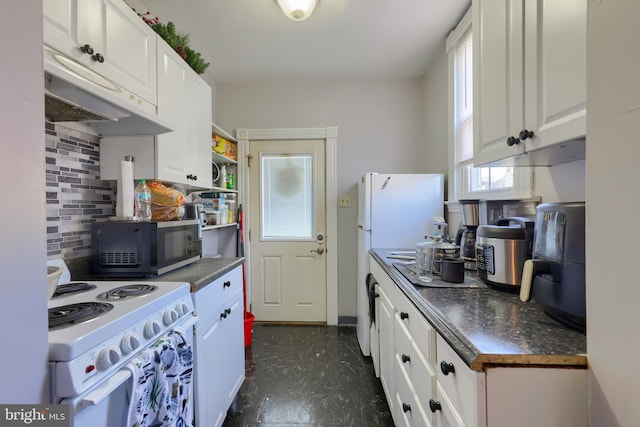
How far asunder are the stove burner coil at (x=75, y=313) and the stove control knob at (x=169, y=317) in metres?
0.17

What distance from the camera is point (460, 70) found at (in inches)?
84.3

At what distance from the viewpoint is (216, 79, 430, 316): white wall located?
2883mm

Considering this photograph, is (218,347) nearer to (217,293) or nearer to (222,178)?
(217,293)

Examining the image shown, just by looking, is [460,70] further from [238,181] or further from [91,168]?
[91,168]

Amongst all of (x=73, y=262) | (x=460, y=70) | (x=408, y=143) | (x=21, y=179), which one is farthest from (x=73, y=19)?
(x=408, y=143)

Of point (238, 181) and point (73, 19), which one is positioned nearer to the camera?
point (73, 19)

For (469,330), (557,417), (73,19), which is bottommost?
(557,417)

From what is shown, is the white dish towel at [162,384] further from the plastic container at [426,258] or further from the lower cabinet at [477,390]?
the plastic container at [426,258]

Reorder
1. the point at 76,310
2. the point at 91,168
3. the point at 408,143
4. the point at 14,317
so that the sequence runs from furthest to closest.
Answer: the point at 408,143 < the point at 91,168 < the point at 76,310 < the point at 14,317

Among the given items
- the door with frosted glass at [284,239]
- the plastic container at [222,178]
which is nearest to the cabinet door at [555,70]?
the door with frosted glass at [284,239]

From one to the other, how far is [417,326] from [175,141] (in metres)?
1.63

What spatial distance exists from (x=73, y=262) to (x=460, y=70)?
2721 mm

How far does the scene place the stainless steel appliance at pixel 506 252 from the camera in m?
1.07

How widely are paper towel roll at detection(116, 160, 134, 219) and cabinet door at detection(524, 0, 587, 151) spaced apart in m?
1.75
